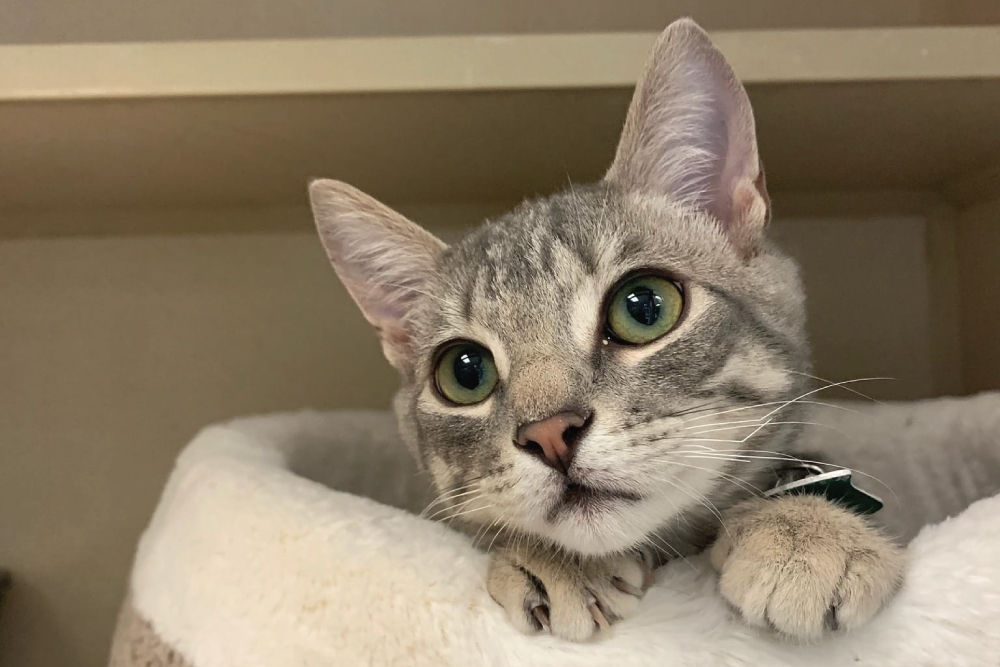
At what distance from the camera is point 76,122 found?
0.86 m

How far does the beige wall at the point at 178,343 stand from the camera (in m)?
1.24

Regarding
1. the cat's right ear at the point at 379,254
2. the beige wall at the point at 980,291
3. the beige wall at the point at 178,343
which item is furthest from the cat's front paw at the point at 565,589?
the beige wall at the point at 980,291

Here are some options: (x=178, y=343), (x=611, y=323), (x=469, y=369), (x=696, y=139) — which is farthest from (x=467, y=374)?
(x=178, y=343)

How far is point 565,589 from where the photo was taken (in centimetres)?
55

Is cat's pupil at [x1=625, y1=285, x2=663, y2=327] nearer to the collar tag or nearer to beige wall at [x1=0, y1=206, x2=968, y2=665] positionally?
the collar tag

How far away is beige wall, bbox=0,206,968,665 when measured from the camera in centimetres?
124

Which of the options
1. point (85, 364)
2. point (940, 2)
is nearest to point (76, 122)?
point (85, 364)

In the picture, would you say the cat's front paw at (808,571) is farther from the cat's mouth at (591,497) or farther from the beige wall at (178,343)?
the beige wall at (178,343)

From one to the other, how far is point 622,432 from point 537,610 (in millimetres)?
161

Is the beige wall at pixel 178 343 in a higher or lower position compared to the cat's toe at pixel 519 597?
higher

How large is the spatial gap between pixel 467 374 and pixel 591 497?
21cm

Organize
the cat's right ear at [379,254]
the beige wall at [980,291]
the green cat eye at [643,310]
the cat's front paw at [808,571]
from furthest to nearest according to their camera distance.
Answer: the beige wall at [980,291] → the cat's right ear at [379,254] → the green cat eye at [643,310] → the cat's front paw at [808,571]

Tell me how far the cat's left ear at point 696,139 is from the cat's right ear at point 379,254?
0.83ft

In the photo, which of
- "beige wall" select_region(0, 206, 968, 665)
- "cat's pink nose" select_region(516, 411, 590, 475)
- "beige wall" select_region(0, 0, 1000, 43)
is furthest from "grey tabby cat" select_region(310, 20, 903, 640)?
"beige wall" select_region(0, 0, 1000, 43)
